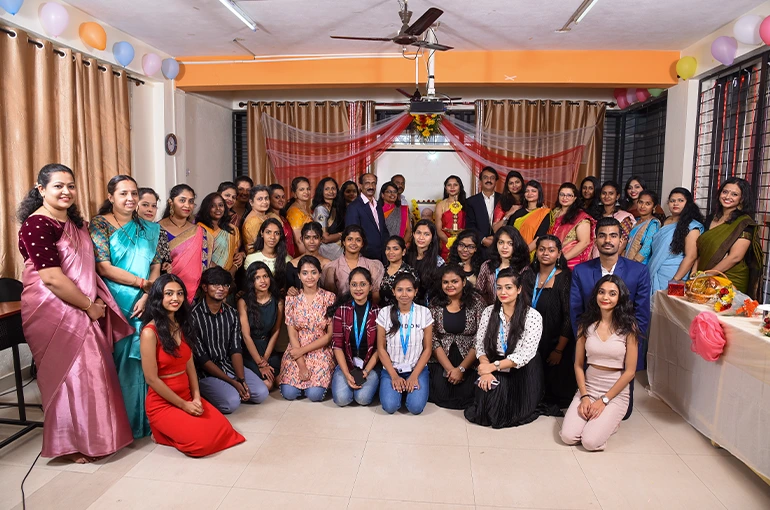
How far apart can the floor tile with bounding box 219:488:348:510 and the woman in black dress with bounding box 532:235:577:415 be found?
154cm

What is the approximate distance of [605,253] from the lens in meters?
3.22

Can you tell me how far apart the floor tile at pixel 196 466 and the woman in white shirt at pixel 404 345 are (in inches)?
32.8

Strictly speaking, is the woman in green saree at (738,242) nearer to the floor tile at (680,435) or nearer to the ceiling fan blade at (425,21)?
the floor tile at (680,435)

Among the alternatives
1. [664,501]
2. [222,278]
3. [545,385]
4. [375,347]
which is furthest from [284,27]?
[664,501]

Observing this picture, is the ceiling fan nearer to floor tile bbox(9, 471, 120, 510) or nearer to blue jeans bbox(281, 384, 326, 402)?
blue jeans bbox(281, 384, 326, 402)

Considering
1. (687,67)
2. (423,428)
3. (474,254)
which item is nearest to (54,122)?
(474,254)

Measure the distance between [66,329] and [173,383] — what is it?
1.76ft

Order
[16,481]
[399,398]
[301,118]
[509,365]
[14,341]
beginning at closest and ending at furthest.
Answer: [16,481] < [14,341] < [509,365] < [399,398] < [301,118]

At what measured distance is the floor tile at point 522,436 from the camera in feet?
9.18

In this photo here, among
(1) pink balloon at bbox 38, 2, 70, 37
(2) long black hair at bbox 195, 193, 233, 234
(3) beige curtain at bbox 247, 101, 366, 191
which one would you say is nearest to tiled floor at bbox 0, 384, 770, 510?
(2) long black hair at bbox 195, 193, 233, 234

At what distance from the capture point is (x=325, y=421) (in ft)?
10.1

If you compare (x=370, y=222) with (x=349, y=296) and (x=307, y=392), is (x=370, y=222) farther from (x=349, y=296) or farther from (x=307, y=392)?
(x=307, y=392)

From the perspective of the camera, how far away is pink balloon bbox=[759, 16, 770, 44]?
3.38 meters

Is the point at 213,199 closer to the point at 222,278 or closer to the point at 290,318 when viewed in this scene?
the point at 222,278
